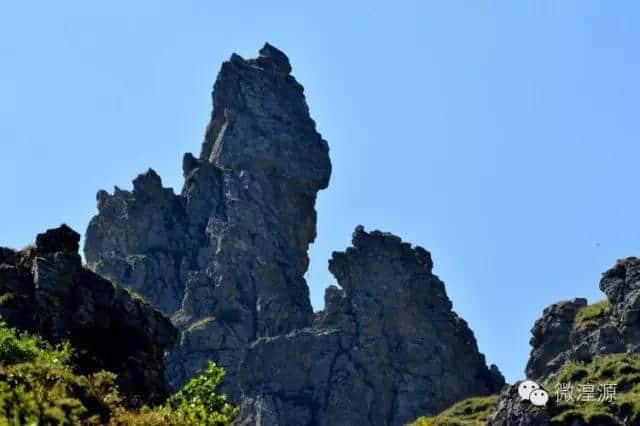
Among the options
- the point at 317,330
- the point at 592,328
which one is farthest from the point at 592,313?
the point at 317,330

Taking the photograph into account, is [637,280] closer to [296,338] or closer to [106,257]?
[296,338]

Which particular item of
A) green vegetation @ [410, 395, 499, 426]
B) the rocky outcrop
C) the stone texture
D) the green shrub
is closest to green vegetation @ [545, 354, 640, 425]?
the stone texture

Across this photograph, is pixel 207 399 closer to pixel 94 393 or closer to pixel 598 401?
pixel 94 393

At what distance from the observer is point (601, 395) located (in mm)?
89500

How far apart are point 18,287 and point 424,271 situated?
130 m

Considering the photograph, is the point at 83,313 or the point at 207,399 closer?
the point at 207,399

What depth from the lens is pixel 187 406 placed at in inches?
1147

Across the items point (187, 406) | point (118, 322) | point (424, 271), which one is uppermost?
point (424, 271)

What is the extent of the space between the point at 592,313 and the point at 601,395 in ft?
138

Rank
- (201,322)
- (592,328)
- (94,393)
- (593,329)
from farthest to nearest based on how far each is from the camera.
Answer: (201,322) → (592,328) → (593,329) → (94,393)

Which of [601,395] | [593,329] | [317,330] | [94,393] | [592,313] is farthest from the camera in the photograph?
[317,330]

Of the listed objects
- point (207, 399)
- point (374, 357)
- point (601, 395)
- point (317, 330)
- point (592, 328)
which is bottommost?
point (207, 399)

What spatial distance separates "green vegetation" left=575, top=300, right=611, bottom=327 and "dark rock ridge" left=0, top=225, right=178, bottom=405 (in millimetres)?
81248

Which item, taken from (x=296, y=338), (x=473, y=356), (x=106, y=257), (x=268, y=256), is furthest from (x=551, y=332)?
(x=106, y=257)
